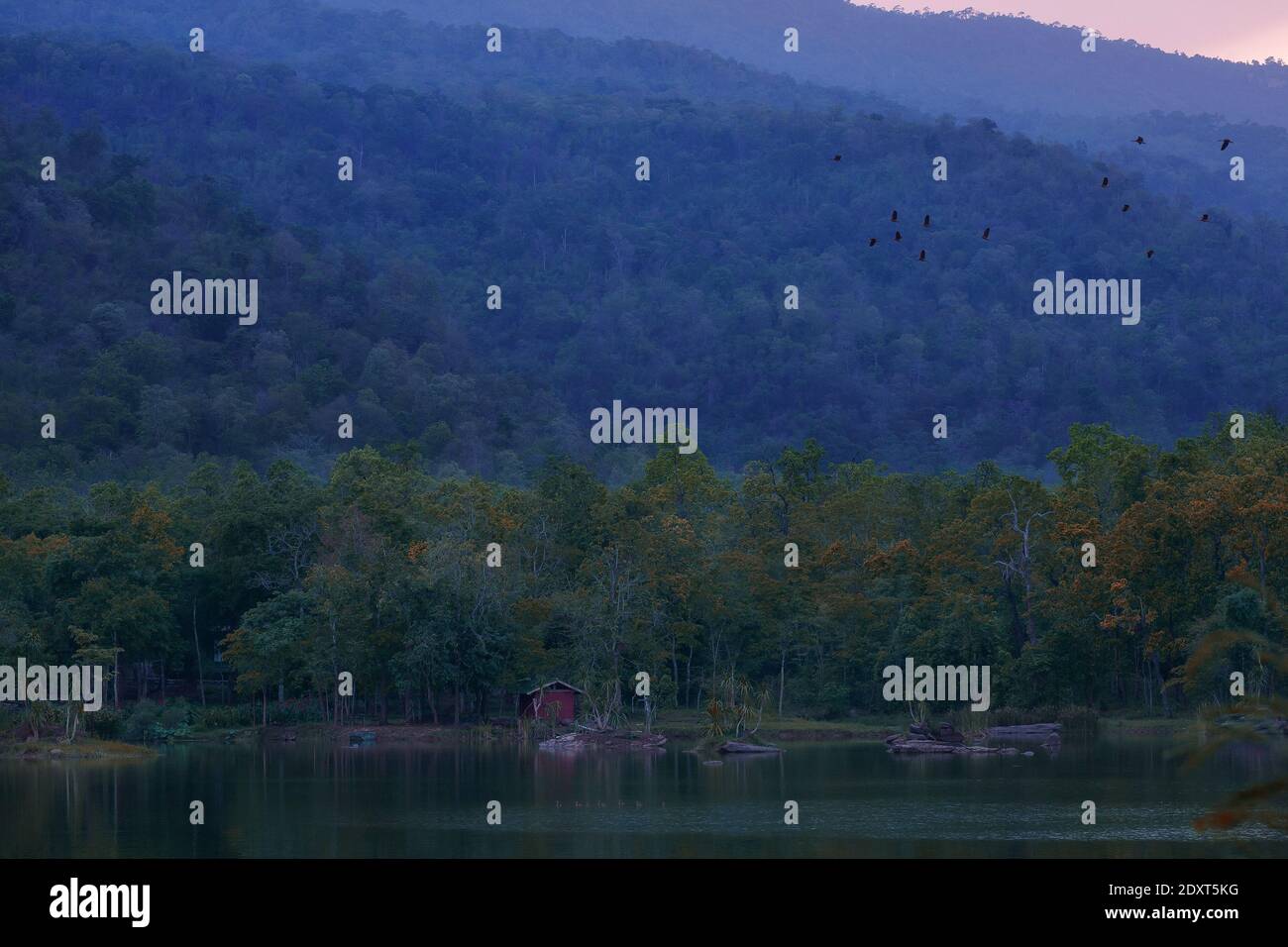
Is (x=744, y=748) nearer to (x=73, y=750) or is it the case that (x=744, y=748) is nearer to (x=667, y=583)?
(x=667, y=583)

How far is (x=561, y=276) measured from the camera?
481 feet

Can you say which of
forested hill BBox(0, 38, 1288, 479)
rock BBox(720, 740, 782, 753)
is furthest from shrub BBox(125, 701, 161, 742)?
forested hill BBox(0, 38, 1288, 479)

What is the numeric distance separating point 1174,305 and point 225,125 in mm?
95065

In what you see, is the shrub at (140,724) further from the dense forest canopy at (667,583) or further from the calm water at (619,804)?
the calm water at (619,804)

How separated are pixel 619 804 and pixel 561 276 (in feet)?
383

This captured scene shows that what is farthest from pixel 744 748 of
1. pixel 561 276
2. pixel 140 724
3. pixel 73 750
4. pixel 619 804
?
pixel 561 276

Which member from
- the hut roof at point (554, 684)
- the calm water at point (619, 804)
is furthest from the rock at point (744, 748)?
the hut roof at point (554, 684)

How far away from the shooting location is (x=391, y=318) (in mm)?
125688

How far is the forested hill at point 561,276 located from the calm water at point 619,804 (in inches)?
1631

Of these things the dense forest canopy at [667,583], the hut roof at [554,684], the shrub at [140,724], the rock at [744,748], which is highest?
the dense forest canopy at [667,583]

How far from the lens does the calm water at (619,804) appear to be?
2648 centimetres

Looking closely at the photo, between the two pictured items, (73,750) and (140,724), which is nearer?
(73,750)

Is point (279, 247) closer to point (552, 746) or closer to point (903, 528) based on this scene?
point (903, 528)

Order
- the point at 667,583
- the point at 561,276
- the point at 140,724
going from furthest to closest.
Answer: the point at 561,276 → the point at 667,583 → the point at 140,724
